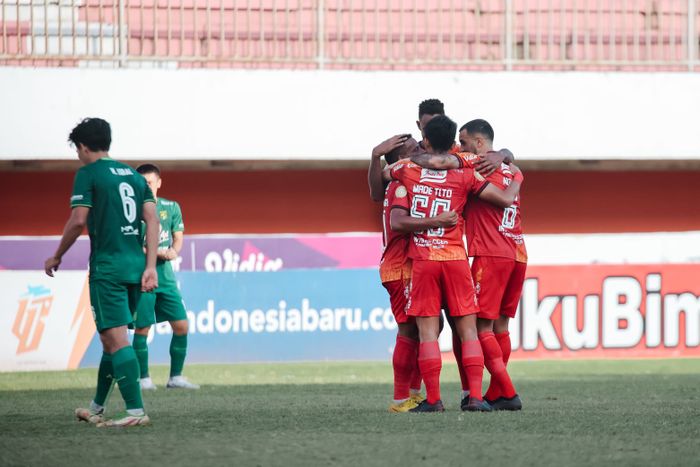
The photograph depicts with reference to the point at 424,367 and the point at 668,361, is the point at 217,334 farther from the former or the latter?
the point at 424,367

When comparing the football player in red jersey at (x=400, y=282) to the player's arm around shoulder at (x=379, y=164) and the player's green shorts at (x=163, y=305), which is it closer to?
the player's arm around shoulder at (x=379, y=164)

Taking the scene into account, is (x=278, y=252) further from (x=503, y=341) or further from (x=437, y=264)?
(x=437, y=264)

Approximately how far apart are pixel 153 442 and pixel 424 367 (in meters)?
2.01

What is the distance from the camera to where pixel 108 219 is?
6.82 m

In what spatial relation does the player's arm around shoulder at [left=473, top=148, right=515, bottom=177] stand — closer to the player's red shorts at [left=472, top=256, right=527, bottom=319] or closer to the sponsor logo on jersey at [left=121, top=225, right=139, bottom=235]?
the player's red shorts at [left=472, top=256, right=527, bottom=319]

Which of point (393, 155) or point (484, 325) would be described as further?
point (393, 155)

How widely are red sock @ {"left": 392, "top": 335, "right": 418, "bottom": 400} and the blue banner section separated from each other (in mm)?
7504

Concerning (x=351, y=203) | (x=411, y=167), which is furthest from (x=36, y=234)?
(x=411, y=167)

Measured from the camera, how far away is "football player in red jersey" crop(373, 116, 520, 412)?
7.55 metres

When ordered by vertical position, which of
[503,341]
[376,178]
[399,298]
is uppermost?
[376,178]

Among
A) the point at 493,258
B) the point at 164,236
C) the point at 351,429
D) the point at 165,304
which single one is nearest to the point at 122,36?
the point at 164,236

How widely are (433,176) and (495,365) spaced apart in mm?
1271

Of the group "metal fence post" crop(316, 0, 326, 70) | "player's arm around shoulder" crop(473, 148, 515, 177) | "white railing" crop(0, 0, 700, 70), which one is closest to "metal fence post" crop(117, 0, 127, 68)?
"white railing" crop(0, 0, 700, 70)

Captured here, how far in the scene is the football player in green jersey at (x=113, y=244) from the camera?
6.79 m
